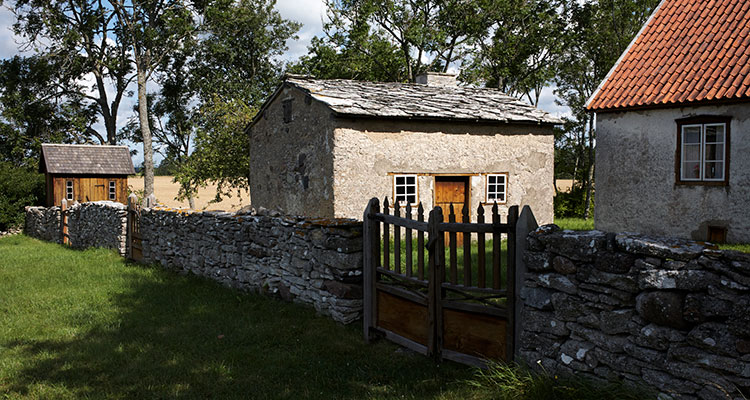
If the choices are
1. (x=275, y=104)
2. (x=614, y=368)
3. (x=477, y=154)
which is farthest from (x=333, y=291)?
(x=275, y=104)

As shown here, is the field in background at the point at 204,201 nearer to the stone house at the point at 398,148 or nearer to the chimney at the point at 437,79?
the stone house at the point at 398,148

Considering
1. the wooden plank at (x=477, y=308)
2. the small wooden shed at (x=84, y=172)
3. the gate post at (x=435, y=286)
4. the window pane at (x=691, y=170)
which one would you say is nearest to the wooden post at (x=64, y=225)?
the small wooden shed at (x=84, y=172)

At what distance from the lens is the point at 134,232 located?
13297 millimetres

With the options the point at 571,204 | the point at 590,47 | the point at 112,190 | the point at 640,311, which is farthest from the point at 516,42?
the point at 640,311

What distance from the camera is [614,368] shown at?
3.98m

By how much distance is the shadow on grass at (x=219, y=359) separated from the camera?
5004mm

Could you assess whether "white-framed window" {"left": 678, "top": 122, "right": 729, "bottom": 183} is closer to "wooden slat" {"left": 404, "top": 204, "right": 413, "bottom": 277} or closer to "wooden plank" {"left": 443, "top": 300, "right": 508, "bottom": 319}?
"wooden slat" {"left": 404, "top": 204, "right": 413, "bottom": 277}

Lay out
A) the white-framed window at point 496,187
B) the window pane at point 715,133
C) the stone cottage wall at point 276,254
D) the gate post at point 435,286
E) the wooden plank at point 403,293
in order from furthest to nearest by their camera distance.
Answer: the white-framed window at point 496,187, the window pane at point 715,133, the stone cottage wall at point 276,254, the wooden plank at point 403,293, the gate post at point 435,286

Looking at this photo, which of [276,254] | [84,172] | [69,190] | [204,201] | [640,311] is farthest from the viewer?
[204,201]

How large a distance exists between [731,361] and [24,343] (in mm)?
7400

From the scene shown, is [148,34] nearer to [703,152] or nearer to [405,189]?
[405,189]

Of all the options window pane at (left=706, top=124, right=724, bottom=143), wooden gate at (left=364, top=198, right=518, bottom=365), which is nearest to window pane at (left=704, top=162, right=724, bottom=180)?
window pane at (left=706, top=124, right=724, bottom=143)

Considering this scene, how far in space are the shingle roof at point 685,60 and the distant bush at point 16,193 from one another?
2440 centimetres

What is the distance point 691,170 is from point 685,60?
2593 mm
